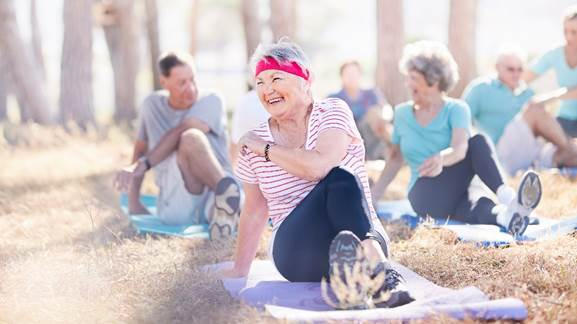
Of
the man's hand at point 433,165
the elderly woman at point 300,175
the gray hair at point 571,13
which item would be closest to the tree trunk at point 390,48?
the gray hair at point 571,13

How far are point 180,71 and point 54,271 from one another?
2191mm

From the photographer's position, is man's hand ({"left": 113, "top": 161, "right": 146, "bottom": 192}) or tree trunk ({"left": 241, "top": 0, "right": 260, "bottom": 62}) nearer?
man's hand ({"left": 113, "top": 161, "right": 146, "bottom": 192})

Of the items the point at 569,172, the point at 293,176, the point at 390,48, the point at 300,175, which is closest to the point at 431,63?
the point at 293,176

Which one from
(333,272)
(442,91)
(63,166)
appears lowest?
(63,166)

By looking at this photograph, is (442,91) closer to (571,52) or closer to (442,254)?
(442,254)

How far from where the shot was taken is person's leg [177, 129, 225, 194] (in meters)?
5.85

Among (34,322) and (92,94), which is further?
(92,94)

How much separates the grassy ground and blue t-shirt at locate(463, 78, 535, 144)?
1101 millimetres

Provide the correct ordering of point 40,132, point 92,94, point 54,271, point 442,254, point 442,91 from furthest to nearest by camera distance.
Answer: point 92,94 → point 40,132 → point 442,91 → point 442,254 → point 54,271

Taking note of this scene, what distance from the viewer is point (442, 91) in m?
5.76

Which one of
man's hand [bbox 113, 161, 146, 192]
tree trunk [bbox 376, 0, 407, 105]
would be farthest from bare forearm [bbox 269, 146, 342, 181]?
tree trunk [bbox 376, 0, 407, 105]

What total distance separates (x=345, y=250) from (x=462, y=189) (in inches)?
109

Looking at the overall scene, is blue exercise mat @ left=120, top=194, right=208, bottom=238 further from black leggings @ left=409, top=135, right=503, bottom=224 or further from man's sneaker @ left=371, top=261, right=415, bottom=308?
man's sneaker @ left=371, top=261, right=415, bottom=308

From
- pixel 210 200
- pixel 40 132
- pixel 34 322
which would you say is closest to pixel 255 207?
pixel 34 322
